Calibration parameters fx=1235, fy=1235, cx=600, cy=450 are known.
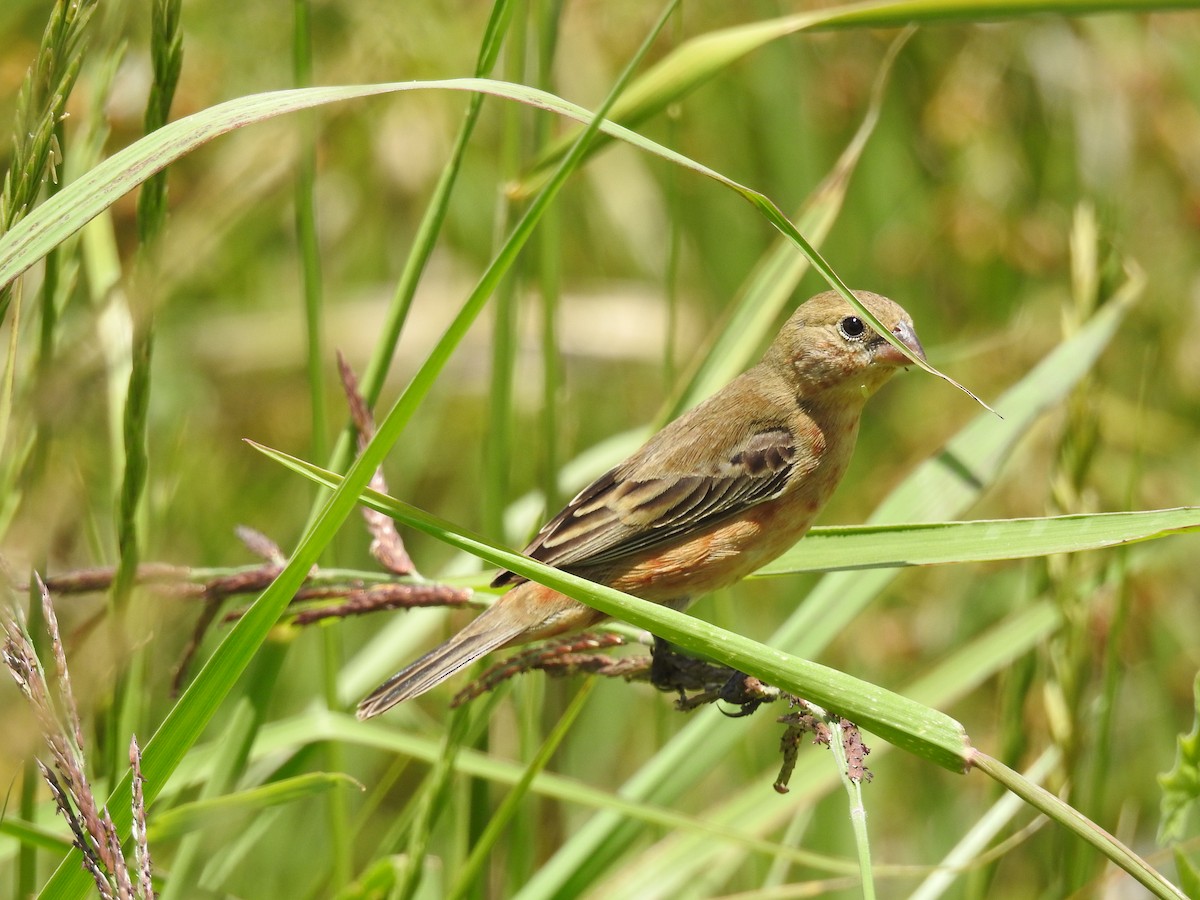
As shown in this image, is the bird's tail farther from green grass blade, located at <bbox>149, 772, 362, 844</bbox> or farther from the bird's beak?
the bird's beak

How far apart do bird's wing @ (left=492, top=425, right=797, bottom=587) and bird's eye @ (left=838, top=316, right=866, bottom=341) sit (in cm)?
33

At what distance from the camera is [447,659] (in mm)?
2861

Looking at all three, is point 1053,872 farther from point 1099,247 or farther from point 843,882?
point 1099,247

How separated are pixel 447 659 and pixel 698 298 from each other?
3.67 metres

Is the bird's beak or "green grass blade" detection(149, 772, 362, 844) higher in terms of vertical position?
the bird's beak

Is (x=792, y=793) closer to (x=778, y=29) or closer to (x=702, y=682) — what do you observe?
(x=702, y=682)

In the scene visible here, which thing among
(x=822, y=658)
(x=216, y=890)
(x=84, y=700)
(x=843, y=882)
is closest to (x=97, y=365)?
(x=84, y=700)

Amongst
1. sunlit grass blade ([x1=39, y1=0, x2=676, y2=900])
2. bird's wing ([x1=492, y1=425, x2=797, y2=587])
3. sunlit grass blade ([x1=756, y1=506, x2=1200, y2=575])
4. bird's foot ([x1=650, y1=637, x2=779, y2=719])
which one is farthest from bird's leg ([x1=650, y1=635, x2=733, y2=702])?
sunlit grass blade ([x1=39, y1=0, x2=676, y2=900])

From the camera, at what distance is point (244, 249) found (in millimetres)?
5543

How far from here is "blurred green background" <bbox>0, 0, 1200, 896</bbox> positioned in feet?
14.0

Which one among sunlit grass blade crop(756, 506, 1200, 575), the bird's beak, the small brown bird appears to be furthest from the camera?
the small brown bird

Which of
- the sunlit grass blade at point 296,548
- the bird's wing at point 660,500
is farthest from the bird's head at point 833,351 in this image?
the sunlit grass blade at point 296,548

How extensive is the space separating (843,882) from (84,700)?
160cm

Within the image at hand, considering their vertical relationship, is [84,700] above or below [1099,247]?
below
